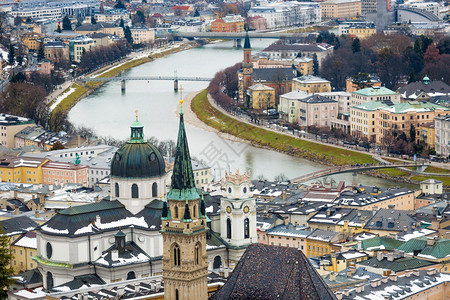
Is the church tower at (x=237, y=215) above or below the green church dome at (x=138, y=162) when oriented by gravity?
below

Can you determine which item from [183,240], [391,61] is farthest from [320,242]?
[391,61]

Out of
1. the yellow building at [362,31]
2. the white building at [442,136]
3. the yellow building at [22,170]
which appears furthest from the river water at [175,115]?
the yellow building at [362,31]

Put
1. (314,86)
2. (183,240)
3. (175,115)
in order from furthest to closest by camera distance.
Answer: (314,86), (175,115), (183,240)

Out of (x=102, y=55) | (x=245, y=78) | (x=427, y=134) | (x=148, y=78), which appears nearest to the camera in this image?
(x=427, y=134)

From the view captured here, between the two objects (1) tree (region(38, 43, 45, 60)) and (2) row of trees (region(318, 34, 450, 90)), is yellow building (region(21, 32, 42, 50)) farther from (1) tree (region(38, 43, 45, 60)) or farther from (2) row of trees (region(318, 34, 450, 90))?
(2) row of trees (region(318, 34, 450, 90))

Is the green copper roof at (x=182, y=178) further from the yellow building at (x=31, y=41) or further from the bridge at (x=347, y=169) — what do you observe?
the yellow building at (x=31, y=41)

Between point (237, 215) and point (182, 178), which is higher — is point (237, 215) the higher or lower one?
the lower one

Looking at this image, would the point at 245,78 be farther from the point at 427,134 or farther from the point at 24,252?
the point at 24,252

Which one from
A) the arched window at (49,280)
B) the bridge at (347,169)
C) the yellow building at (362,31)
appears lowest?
the bridge at (347,169)
